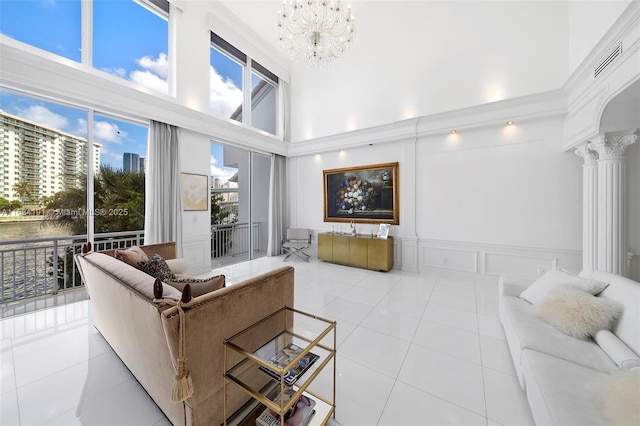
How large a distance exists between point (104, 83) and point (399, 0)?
552 cm

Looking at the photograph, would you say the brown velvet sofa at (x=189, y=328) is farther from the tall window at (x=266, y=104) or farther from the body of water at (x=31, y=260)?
the tall window at (x=266, y=104)

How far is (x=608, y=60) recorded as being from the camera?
2.44 meters

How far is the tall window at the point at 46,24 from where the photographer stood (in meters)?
2.72

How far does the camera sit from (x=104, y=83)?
323 centimetres

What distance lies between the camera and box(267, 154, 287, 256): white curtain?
6066 millimetres

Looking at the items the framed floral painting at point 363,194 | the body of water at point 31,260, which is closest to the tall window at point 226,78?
the framed floral painting at point 363,194

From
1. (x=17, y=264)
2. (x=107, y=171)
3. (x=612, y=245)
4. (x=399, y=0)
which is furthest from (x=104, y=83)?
(x=612, y=245)

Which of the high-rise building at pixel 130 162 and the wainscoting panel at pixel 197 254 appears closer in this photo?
the high-rise building at pixel 130 162

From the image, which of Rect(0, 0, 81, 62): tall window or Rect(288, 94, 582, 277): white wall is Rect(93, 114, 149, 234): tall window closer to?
Rect(0, 0, 81, 62): tall window

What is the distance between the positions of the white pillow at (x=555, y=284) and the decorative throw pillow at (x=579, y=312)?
121 millimetres

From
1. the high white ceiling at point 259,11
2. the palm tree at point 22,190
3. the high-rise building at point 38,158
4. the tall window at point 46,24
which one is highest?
the high white ceiling at point 259,11

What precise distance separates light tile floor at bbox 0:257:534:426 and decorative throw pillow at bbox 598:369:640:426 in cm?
55

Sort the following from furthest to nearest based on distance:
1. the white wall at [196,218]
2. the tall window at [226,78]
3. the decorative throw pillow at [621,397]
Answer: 1. the tall window at [226,78]
2. the white wall at [196,218]
3. the decorative throw pillow at [621,397]

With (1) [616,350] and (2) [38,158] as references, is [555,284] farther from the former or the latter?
(2) [38,158]
